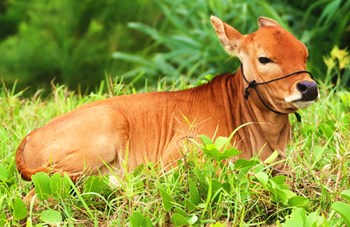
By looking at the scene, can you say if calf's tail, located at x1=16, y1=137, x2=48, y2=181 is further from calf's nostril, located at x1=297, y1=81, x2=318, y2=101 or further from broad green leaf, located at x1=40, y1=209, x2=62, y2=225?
calf's nostril, located at x1=297, y1=81, x2=318, y2=101

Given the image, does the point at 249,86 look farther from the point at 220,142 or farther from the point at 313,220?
the point at 313,220

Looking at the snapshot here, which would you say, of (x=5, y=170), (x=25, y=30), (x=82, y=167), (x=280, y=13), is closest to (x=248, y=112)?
(x=82, y=167)

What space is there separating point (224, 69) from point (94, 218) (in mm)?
4747

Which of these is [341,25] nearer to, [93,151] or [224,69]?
[224,69]

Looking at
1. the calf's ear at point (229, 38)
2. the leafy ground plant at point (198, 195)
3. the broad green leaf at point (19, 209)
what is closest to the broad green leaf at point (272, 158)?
the leafy ground plant at point (198, 195)

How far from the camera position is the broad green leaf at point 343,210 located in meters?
4.89

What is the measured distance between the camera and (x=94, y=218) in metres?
5.25

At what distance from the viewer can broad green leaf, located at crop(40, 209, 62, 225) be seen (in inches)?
204

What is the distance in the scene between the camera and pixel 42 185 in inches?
210

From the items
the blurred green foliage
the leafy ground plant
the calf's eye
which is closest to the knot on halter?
the calf's eye

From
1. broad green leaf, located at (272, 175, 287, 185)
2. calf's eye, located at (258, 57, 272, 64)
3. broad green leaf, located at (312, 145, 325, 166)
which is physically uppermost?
calf's eye, located at (258, 57, 272, 64)

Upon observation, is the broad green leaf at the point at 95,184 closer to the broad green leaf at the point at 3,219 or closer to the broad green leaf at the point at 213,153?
the broad green leaf at the point at 3,219

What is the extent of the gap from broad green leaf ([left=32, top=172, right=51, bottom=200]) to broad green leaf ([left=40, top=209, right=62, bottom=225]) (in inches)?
4.5

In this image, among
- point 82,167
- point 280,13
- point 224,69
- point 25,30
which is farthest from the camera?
point 25,30
